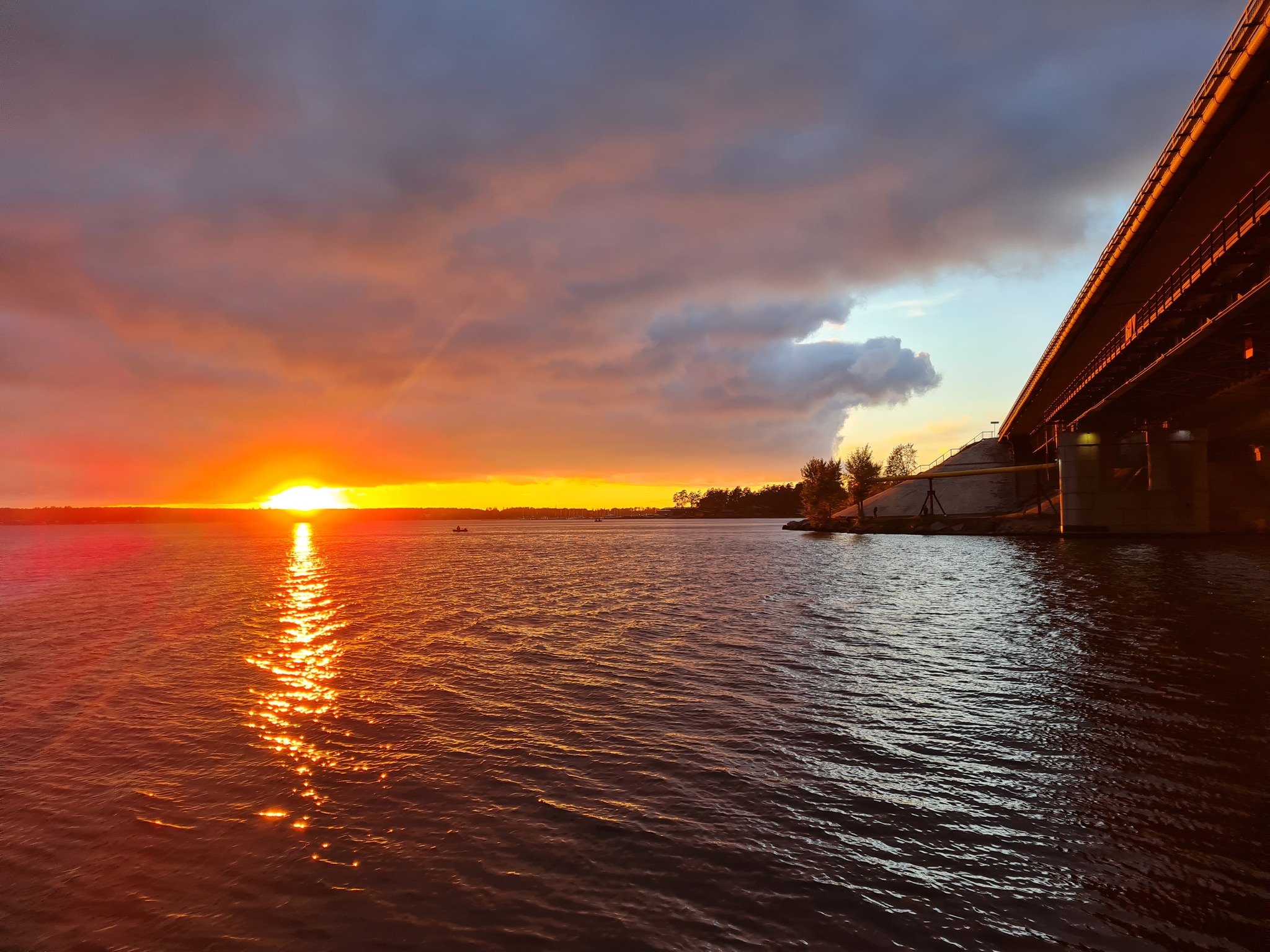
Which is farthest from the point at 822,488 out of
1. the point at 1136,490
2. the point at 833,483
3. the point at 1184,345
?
the point at 1184,345

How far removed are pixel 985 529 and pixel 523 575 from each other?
286ft

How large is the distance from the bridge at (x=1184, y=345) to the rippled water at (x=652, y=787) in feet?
81.7

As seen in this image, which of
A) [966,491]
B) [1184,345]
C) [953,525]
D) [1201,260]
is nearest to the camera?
[1201,260]

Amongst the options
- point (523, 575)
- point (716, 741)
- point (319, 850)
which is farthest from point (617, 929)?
point (523, 575)

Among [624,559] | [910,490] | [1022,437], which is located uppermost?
[1022,437]

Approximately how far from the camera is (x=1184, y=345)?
47.5 metres

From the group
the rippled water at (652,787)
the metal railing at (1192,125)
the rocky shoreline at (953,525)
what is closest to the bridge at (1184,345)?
the metal railing at (1192,125)

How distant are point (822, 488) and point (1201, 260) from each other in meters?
123

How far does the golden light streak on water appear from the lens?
14953mm

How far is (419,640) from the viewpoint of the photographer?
29.6 meters

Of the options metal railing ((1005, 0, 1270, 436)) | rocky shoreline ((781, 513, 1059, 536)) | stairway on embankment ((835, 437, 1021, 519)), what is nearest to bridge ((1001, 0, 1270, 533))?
metal railing ((1005, 0, 1270, 436))

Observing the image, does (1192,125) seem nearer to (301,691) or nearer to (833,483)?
(301,691)

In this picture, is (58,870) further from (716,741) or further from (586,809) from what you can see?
(716,741)

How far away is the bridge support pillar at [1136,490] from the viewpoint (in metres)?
79.2
